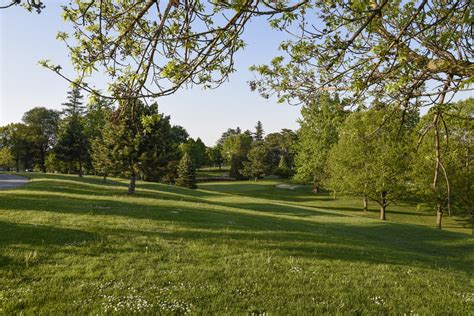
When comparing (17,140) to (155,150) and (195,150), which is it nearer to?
(195,150)

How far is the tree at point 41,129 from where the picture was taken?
6488cm

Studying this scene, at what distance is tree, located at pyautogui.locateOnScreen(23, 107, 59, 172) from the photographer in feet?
213

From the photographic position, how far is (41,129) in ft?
223

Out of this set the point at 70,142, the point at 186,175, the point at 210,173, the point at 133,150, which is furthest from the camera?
the point at 210,173

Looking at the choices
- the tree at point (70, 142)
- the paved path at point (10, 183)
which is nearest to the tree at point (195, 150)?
the tree at point (70, 142)

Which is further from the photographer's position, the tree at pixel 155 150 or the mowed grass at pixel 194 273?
the tree at pixel 155 150

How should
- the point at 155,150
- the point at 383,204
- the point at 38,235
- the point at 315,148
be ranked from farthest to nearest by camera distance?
the point at 315,148 < the point at 383,204 < the point at 155,150 < the point at 38,235

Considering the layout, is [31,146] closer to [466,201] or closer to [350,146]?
[350,146]

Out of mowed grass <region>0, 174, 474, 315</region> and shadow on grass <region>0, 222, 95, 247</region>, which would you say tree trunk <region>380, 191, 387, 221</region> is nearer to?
mowed grass <region>0, 174, 474, 315</region>

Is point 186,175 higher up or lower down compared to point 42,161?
lower down

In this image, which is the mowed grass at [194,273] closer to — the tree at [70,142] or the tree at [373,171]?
the tree at [373,171]

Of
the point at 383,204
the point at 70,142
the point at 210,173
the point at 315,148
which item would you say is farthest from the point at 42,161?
the point at 383,204

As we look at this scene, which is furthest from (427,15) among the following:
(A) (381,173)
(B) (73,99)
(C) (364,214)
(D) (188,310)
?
(B) (73,99)

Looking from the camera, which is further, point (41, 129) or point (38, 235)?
point (41, 129)
